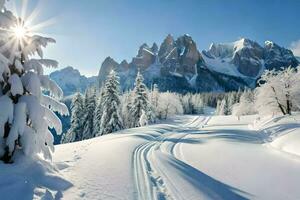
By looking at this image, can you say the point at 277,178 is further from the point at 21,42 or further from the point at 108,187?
the point at 21,42

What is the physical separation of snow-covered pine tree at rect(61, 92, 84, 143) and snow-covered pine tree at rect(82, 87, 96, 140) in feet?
2.71

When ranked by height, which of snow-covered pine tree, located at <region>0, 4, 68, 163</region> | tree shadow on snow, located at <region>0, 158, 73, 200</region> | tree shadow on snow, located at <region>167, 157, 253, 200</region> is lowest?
tree shadow on snow, located at <region>167, 157, 253, 200</region>

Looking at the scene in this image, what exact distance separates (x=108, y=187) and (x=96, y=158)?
15.6 feet

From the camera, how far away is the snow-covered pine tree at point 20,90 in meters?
9.33

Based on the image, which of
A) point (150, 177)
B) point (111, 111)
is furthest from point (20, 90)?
point (111, 111)

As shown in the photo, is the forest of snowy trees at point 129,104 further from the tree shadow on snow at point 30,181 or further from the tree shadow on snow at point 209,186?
the tree shadow on snow at point 30,181

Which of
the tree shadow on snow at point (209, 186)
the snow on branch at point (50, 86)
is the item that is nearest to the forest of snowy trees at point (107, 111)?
the tree shadow on snow at point (209, 186)

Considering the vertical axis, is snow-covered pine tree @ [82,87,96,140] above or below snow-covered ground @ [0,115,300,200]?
above

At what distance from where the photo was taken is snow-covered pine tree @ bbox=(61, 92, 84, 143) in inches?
1996

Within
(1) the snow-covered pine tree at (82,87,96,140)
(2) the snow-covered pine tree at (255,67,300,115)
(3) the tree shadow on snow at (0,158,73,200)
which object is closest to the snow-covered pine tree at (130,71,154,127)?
(1) the snow-covered pine tree at (82,87,96,140)

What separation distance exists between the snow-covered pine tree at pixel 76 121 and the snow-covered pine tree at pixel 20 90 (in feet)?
135

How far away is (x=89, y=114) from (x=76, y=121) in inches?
105

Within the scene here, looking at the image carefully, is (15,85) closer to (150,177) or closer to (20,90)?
(20,90)

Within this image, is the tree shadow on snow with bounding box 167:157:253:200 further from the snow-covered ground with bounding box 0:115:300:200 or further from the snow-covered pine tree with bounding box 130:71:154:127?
the snow-covered pine tree with bounding box 130:71:154:127
